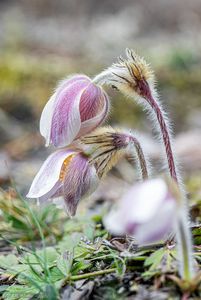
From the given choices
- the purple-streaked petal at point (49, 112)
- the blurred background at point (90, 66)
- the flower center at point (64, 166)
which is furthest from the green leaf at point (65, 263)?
the blurred background at point (90, 66)

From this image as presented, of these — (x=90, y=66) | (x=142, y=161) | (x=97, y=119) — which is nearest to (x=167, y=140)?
(x=142, y=161)

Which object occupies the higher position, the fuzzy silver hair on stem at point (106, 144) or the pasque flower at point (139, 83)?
the pasque flower at point (139, 83)

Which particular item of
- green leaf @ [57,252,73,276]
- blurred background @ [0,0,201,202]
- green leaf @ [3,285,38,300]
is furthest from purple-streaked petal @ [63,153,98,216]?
blurred background @ [0,0,201,202]

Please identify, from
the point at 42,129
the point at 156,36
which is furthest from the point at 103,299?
the point at 156,36

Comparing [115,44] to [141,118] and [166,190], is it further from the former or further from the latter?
[166,190]

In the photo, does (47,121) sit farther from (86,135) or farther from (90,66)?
(90,66)

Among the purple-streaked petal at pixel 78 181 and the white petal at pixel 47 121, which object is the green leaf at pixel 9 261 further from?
the white petal at pixel 47 121

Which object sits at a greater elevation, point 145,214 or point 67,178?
point 67,178
